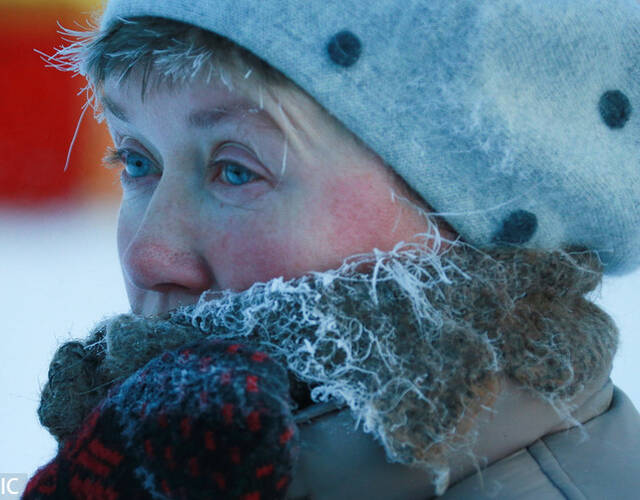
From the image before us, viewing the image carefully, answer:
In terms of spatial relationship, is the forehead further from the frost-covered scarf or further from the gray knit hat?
the frost-covered scarf

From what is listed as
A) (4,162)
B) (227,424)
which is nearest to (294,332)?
(227,424)

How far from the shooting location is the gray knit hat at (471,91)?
844 mm

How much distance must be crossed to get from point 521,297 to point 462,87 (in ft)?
0.87

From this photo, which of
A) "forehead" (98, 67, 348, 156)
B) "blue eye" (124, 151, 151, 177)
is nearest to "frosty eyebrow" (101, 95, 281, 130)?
"forehead" (98, 67, 348, 156)

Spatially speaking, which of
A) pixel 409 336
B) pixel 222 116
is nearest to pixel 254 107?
pixel 222 116

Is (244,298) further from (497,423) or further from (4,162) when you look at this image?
(4,162)

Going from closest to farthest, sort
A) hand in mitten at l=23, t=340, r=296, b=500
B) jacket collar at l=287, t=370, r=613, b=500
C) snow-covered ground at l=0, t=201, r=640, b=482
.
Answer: hand in mitten at l=23, t=340, r=296, b=500 < jacket collar at l=287, t=370, r=613, b=500 < snow-covered ground at l=0, t=201, r=640, b=482

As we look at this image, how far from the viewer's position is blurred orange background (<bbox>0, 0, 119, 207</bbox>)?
2.76 meters

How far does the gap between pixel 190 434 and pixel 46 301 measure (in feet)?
6.93

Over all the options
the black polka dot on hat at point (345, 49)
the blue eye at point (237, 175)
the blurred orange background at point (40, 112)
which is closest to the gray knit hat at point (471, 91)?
the black polka dot on hat at point (345, 49)

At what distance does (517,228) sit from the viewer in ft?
2.89

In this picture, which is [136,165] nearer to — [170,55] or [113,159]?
[113,159]

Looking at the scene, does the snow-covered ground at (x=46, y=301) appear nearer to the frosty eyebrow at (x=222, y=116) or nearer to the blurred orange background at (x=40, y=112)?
the blurred orange background at (x=40, y=112)

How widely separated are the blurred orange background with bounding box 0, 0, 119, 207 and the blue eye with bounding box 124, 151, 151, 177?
1632mm
